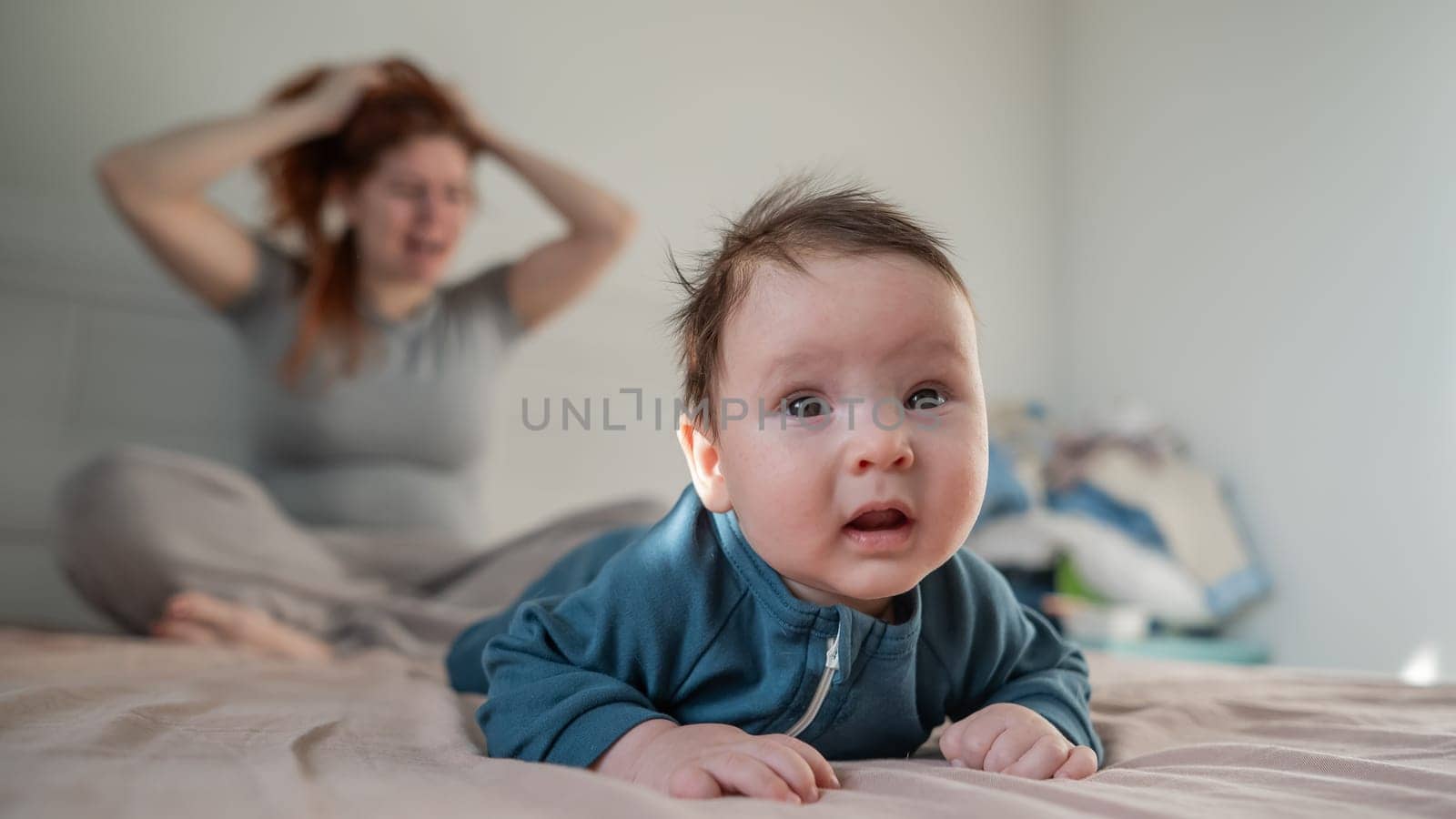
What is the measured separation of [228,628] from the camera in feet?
4.38

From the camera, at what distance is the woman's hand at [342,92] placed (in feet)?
5.81

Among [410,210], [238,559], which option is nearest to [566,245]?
[410,210]

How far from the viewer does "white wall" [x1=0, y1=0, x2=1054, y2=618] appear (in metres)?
1.92

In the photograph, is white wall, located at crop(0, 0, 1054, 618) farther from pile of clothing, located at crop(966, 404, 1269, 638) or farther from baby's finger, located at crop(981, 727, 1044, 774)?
baby's finger, located at crop(981, 727, 1044, 774)

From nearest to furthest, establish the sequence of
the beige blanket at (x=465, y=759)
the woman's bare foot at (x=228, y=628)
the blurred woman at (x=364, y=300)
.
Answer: the beige blanket at (x=465, y=759), the woman's bare foot at (x=228, y=628), the blurred woman at (x=364, y=300)

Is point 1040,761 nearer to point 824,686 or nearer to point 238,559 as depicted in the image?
point 824,686

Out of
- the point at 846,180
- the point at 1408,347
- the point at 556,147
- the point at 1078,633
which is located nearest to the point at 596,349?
the point at 556,147

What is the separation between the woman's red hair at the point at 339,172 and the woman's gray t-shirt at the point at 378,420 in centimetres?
3

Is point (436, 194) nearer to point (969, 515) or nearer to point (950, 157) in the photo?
point (969, 515)

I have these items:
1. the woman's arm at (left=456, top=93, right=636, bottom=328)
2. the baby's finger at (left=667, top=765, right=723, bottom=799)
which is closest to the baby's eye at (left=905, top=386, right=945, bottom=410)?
the baby's finger at (left=667, top=765, right=723, bottom=799)

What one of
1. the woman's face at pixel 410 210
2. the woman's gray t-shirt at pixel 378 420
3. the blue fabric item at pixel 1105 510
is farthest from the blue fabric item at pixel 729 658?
the blue fabric item at pixel 1105 510

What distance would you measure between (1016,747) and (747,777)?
7.7 inches

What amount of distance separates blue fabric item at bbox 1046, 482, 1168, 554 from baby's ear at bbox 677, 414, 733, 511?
194cm

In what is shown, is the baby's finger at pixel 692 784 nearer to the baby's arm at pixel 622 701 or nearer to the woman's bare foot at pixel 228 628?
the baby's arm at pixel 622 701
